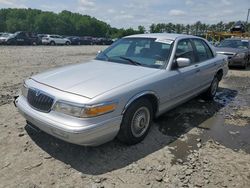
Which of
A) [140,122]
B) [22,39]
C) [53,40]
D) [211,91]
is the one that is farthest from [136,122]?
[53,40]

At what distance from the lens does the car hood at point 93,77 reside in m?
3.30

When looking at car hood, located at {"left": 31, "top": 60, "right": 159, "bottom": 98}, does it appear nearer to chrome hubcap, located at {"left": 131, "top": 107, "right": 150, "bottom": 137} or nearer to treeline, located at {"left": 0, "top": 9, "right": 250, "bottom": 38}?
chrome hubcap, located at {"left": 131, "top": 107, "right": 150, "bottom": 137}

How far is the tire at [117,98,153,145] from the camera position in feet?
11.7

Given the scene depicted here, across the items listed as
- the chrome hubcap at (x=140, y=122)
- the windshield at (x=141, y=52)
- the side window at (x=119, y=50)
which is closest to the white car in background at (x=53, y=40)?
the side window at (x=119, y=50)

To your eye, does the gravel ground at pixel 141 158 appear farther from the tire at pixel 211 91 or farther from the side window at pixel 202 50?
the side window at pixel 202 50

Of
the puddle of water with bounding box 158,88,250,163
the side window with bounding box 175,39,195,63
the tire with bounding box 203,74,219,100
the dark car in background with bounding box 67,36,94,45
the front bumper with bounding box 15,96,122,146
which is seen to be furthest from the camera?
the dark car in background with bounding box 67,36,94,45

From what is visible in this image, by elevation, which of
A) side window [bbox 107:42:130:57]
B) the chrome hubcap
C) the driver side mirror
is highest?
side window [bbox 107:42:130:57]

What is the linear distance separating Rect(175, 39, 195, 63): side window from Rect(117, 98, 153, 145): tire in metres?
1.24

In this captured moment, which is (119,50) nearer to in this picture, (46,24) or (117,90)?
(117,90)

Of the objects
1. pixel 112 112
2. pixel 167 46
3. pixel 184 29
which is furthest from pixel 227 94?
pixel 184 29

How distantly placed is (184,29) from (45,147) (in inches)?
3150

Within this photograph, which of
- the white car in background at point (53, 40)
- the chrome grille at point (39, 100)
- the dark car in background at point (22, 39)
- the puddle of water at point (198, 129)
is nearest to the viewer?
the chrome grille at point (39, 100)

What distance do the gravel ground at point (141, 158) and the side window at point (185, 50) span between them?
1.28 metres

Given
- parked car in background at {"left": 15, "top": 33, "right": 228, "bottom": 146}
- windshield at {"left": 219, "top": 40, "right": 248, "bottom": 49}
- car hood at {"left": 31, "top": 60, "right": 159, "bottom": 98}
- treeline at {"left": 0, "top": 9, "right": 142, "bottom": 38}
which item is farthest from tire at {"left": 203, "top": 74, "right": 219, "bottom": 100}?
treeline at {"left": 0, "top": 9, "right": 142, "bottom": 38}
